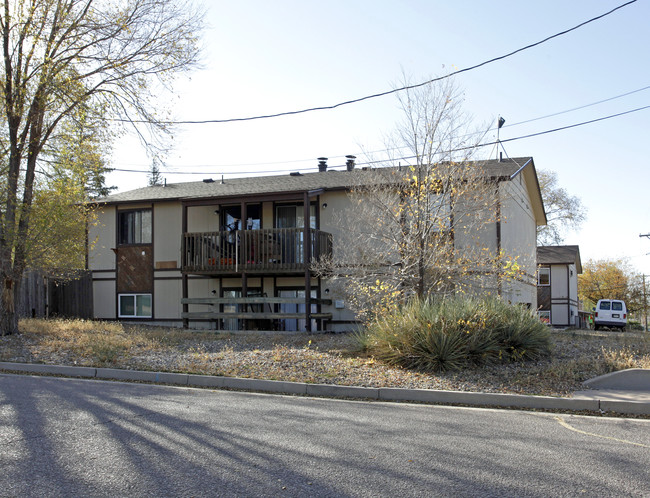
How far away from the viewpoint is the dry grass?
383 inches

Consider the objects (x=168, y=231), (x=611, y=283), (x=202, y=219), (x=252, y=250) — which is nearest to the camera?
(x=252, y=250)

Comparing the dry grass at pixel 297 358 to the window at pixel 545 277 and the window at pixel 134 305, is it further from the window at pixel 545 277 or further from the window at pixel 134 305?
the window at pixel 545 277

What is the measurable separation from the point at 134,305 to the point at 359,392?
50.4 feet

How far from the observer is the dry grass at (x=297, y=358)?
9.72 meters

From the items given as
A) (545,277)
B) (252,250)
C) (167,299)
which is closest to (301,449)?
Result: (252,250)

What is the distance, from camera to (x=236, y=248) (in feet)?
63.3

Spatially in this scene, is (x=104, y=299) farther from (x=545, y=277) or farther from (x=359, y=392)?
(x=545, y=277)

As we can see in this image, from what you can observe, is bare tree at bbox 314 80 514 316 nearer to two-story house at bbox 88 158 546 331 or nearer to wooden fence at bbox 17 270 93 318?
two-story house at bbox 88 158 546 331

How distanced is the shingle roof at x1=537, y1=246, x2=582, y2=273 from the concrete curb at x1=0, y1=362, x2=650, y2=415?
2789 cm

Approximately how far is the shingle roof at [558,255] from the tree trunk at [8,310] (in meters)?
28.3

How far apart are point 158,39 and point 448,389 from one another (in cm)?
1218

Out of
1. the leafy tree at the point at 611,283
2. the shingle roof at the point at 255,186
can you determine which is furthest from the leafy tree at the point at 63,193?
the leafy tree at the point at 611,283

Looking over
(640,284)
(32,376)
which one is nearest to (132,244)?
(32,376)

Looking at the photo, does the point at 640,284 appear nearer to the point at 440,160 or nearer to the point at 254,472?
the point at 440,160
